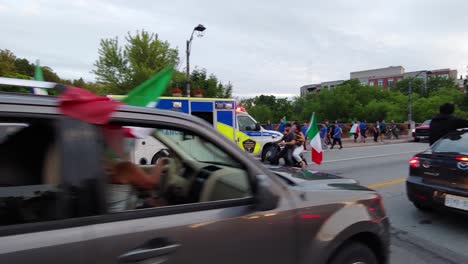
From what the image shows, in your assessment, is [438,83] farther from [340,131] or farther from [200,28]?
[200,28]

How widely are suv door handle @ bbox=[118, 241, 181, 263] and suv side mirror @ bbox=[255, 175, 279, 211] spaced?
1.86ft

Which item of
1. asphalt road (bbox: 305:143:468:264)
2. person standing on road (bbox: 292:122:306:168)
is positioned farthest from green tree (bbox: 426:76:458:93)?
asphalt road (bbox: 305:143:468:264)

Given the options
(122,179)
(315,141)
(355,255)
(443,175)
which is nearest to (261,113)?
(315,141)

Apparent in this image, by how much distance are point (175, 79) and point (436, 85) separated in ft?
286

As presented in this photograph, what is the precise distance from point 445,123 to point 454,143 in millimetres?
1117

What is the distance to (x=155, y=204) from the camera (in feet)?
6.53

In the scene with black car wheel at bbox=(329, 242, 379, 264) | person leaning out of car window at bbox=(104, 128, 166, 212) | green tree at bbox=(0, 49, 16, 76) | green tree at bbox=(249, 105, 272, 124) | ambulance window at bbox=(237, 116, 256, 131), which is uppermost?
green tree at bbox=(0, 49, 16, 76)

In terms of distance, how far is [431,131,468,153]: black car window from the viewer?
16.8 ft

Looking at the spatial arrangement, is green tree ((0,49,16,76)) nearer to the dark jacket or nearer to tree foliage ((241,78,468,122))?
the dark jacket

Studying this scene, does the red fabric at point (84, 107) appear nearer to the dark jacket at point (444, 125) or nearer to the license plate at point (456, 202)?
the license plate at point (456, 202)

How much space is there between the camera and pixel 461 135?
541 centimetres

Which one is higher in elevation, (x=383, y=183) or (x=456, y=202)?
(x=456, y=202)

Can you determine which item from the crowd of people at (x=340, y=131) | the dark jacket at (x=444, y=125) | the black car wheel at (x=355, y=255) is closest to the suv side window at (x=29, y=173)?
the black car wheel at (x=355, y=255)

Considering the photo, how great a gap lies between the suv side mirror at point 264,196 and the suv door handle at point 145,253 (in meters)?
0.57
